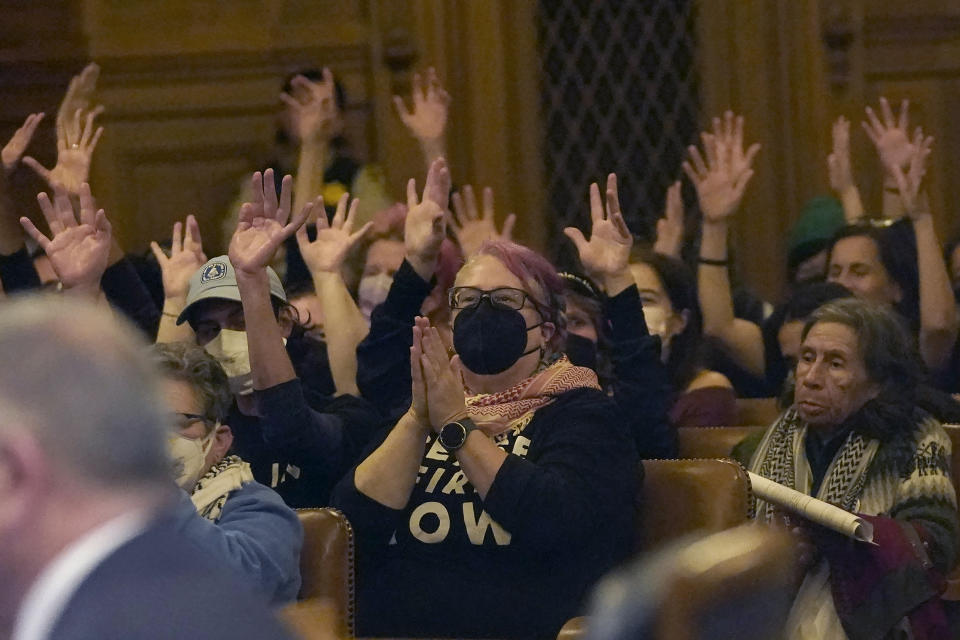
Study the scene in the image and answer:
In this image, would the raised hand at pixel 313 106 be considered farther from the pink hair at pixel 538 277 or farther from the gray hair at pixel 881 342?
the gray hair at pixel 881 342

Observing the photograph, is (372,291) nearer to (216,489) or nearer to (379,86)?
(379,86)

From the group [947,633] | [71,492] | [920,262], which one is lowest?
[947,633]

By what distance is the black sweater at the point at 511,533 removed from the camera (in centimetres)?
276

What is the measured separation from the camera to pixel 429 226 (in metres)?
3.41

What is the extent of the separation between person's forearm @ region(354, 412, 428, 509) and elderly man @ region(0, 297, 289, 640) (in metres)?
1.78

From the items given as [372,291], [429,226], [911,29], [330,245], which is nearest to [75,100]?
[372,291]

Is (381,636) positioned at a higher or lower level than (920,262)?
lower

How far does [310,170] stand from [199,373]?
2.37 meters

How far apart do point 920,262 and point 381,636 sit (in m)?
1.88

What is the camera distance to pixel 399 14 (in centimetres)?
590

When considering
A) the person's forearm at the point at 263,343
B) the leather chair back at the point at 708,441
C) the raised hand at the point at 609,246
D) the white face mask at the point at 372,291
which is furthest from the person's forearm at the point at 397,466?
the white face mask at the point at 372,291

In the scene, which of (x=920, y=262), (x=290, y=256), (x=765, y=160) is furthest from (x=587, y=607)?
(x=765, y=160)

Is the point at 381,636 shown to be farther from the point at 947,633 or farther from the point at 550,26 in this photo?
the point at 550,26

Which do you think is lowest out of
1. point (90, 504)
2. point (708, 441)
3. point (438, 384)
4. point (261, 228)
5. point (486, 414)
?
point (708, 441)
